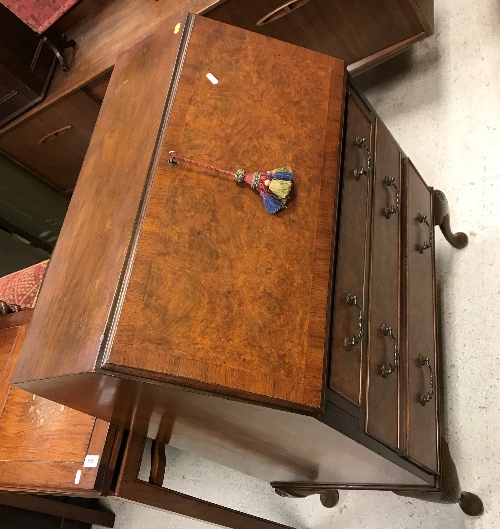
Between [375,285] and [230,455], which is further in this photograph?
[230,455]

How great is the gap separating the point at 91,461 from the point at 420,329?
0.94 metres

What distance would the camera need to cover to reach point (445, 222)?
1830 mm

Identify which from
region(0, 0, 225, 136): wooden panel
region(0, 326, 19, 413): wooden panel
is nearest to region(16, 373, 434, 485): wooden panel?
region(0, 326, 19, 413): wooden panel

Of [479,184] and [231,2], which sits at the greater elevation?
[231,2]

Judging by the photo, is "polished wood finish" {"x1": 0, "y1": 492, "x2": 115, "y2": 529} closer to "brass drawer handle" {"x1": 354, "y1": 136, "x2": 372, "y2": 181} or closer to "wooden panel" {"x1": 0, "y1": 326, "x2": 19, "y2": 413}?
"wooden panel" {"x1": 0, "y1": 326, "x2": 19, "y2": 413}

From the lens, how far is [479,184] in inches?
75.8

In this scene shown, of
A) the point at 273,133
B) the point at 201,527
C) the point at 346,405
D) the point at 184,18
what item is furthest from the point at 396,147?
the point at 201,527

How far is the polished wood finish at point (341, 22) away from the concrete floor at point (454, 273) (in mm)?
332

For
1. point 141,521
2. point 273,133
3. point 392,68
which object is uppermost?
point 392,68

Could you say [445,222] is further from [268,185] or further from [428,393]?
[268,185]

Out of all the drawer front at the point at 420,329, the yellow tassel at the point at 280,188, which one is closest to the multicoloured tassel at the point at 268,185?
the yellow tassel at the point at 280,188

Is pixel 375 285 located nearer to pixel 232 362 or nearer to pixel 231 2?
pixel 232 362

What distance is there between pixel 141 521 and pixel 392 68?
87.4 inches

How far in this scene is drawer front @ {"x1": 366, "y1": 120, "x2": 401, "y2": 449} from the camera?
120 cm
